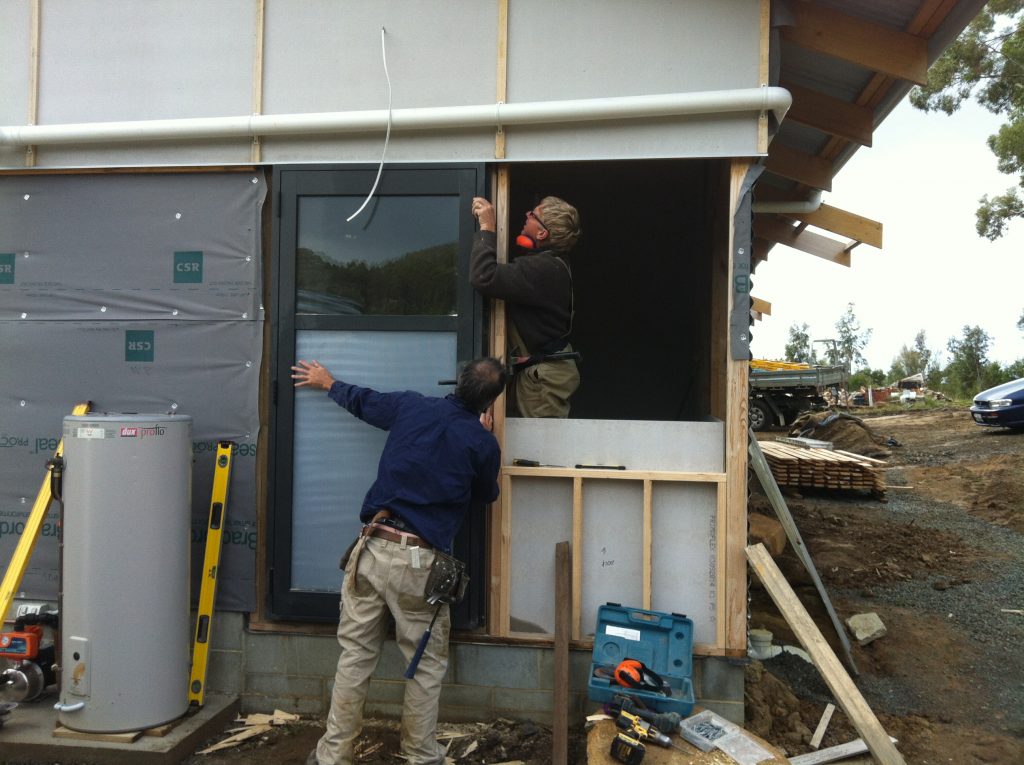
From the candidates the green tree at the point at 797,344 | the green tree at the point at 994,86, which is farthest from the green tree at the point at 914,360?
the green tree at the point at 994,86

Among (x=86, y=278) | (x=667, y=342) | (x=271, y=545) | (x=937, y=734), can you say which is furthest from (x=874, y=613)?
(x=86, y=278)

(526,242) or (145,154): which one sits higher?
(145,154)

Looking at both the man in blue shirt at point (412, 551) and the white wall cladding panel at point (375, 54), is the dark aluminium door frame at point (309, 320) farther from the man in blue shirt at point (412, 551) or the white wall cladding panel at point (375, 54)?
the man in blue shirt at point (412, 551)

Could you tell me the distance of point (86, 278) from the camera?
418cm

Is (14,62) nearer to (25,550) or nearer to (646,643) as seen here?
(25,550)

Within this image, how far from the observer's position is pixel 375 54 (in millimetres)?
3982

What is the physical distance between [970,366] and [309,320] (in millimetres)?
31853

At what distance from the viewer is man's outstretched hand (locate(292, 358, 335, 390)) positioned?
3.87m

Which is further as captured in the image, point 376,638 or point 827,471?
point 827,471

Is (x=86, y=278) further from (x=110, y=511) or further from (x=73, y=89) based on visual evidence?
(x=110, y=511)

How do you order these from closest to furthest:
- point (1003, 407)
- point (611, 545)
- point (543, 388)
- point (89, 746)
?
point (89, 746)
point (611, 545)
point (543, 388)
point (1003, 407)

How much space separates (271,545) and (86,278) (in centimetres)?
188

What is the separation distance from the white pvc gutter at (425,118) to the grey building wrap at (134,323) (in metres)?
0.24

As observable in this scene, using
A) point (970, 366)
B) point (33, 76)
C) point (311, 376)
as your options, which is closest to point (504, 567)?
point (311, 376)
